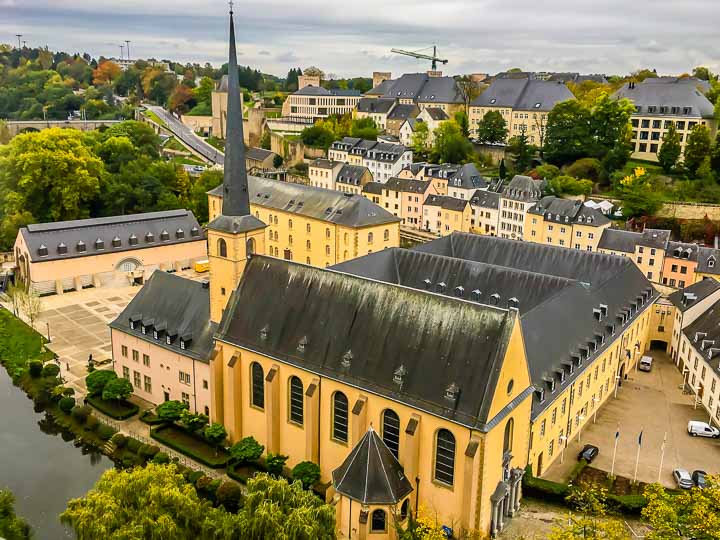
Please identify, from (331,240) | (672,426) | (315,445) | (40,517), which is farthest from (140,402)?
(672,426)

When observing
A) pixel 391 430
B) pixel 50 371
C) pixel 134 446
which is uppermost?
pixel 391 430

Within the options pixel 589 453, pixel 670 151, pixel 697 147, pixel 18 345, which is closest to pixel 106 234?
pixel 18 345

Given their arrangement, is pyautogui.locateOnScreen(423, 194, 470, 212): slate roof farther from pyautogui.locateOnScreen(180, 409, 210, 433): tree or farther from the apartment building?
pyautogui.locateOnScreen(180, 409, 210, 433): tree

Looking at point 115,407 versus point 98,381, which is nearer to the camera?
point 115,407

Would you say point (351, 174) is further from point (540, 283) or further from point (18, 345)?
point (540, 283)

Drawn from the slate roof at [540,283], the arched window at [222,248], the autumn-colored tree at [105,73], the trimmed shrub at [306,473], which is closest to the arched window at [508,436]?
the slate roof at [540,283]

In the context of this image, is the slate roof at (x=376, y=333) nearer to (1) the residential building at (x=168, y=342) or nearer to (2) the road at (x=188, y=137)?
(1) the residential building at (x=168, y=342)

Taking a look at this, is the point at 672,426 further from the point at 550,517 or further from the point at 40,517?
the point at 40,517

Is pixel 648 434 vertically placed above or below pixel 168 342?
below
